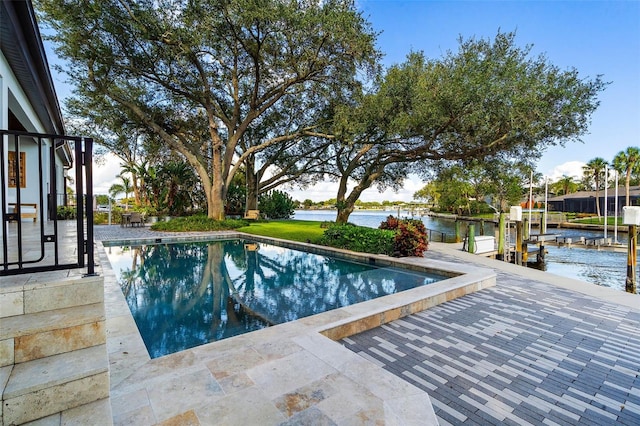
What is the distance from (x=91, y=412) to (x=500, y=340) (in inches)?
150

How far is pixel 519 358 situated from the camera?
314 cm

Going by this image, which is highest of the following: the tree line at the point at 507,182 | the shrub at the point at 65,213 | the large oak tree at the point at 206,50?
the large oak tree at the point at 206,50

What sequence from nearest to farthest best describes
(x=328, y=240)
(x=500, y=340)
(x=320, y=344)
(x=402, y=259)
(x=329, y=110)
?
(x=320, y=344) < (x=500, y=340) < (x=402, y=259) < (x=328, y=240) < (x=329, y=110)

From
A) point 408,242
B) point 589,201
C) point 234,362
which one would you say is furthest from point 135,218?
point 589,201

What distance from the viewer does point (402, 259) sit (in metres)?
7.83

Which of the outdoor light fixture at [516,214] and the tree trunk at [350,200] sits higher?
the tree trunk at [350,200]

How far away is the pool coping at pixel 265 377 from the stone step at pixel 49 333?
0.52 m

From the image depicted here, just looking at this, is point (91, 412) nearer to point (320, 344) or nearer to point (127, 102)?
point (320, 344)

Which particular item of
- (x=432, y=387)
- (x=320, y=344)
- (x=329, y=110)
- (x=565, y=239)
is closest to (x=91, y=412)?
(x=320, y=344)

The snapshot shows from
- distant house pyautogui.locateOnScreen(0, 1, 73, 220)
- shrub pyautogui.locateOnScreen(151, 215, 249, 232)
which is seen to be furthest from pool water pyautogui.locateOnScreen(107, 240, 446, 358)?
shrub pyautogui.locateOnScreen(151, 215, 249, 232)

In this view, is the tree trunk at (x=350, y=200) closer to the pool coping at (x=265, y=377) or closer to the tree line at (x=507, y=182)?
the tree line at (x=507, y=182)

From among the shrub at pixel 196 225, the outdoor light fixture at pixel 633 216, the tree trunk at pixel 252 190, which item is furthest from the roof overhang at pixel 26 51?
the tree trunk at pixel 252 190

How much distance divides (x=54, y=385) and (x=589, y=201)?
1854 inches

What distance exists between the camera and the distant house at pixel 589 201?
3083 cm
